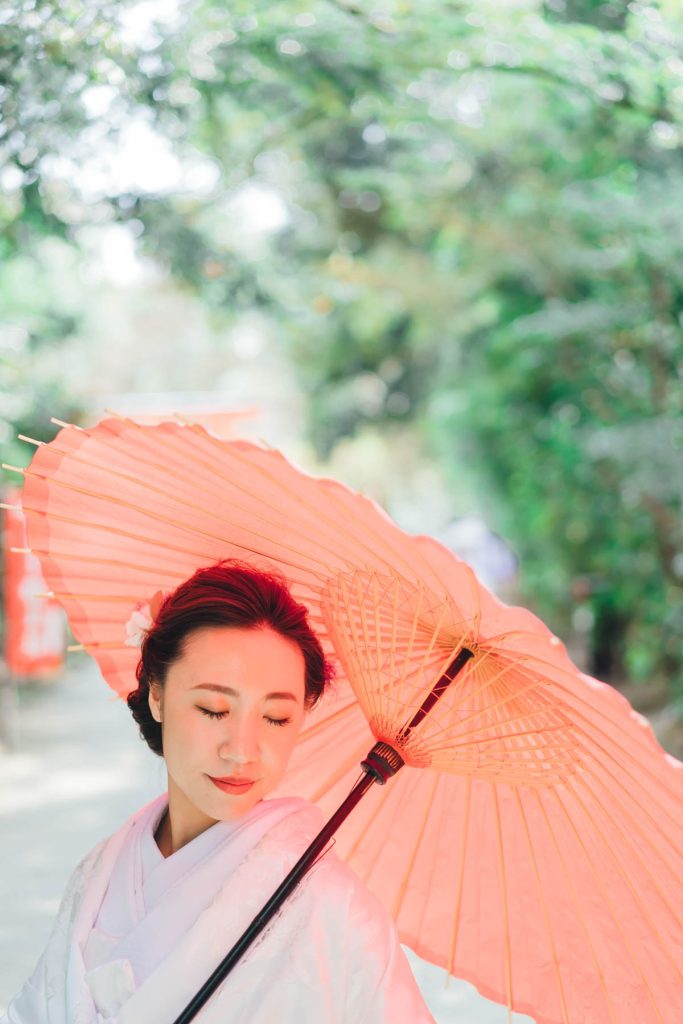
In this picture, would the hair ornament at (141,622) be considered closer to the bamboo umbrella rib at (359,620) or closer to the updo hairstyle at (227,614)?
the updo hairstyle at (227,614)

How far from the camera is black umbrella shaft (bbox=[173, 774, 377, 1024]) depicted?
173cm

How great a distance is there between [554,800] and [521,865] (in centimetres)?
18

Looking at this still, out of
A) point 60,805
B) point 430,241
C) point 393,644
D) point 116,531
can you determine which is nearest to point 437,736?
point 393,644

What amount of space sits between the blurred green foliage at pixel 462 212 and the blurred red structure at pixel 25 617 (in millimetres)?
1336

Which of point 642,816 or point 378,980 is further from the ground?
point 642,816

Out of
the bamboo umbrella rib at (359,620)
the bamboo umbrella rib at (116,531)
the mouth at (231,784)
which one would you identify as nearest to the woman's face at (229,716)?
the mouth at (231,784)

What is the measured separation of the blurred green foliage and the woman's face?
2519mm

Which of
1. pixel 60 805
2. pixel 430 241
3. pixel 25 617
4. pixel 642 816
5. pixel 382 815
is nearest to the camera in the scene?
pixel 642 816

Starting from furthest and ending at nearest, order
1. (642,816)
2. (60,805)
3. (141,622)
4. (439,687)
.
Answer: (60,805)
(141,622)
(439,687)
(642,816)

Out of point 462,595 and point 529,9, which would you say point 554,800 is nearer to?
point 462,595

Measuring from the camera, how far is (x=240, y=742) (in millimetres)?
1894

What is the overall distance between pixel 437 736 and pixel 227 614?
43 cm

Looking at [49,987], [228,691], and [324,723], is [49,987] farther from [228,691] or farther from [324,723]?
[324,723]

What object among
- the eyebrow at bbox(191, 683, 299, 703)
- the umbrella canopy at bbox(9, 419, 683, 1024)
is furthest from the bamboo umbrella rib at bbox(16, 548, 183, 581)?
the eyebrow at bbox(191, 683, 299, 703)
